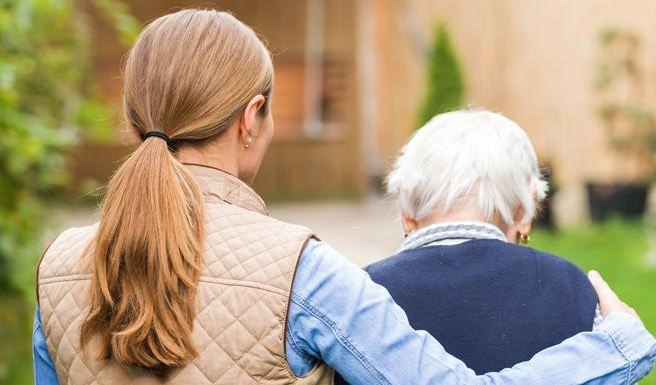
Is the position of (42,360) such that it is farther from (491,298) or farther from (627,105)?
(627,105)

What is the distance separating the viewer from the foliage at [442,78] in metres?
12.2

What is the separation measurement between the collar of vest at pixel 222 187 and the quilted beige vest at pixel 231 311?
0.08ft

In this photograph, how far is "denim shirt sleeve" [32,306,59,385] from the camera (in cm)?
211

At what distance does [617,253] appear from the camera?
30.1 ft

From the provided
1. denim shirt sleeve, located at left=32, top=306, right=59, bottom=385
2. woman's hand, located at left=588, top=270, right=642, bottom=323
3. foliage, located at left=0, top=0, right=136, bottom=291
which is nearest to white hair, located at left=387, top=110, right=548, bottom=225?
woman's hand, located at left=588, top=270, right=642, bottom=323

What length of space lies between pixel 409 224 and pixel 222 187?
57 centimetres

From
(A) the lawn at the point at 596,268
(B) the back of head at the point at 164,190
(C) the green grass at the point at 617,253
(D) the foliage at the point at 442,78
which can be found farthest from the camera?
(D) the foliage at the point at 442,78

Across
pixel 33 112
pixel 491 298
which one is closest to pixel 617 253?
pixel 33 112

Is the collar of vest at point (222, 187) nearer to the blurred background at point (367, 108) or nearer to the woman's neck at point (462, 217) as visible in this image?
the blurred background at point (367, 108)

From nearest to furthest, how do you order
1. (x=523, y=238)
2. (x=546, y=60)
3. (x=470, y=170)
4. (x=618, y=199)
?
(x=470, y=170)
(x=523, y=238)
(x=618, y=199)
(x=546, y=60)

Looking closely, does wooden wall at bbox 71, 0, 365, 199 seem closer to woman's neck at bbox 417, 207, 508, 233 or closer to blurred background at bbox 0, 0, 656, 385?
blurred background at bbox 0, 0, 656, 385

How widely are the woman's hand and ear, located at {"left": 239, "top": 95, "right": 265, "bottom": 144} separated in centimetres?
80

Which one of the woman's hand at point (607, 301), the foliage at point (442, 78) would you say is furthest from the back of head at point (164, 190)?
the foliage at point (442, 78)

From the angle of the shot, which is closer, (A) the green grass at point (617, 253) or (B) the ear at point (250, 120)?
(B) the ear at point (250, 120)
